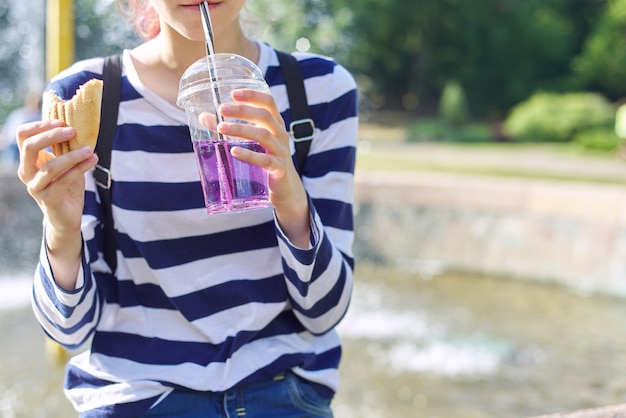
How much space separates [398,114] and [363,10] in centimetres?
571

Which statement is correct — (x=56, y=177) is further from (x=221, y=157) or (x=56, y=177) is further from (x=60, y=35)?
(x=60, y=35)

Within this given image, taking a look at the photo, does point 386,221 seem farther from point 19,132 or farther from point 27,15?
point 27,15

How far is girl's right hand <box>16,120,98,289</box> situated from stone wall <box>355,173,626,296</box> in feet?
15.9

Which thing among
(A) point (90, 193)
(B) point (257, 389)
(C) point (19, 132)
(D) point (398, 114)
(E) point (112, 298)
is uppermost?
(C) point (19, 132)

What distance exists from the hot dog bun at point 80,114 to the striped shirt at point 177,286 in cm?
18

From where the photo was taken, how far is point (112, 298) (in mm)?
1354

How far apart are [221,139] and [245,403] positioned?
45 centimetres

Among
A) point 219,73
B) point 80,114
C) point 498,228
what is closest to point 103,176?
point 80,114

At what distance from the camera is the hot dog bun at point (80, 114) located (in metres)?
1.11

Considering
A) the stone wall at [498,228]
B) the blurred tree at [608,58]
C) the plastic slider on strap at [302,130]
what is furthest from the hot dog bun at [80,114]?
the blurred tree at [608,58]

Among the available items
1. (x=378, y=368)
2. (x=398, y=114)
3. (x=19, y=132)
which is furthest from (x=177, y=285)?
(x=398, y=114)

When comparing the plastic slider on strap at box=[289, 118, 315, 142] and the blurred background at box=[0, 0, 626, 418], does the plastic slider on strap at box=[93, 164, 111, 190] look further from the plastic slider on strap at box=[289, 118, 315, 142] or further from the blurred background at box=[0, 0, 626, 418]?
the blurred background at box=[0, 0, 626, 418]

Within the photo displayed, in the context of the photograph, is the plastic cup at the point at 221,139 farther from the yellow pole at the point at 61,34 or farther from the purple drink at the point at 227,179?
the yellow pole at the point at 61,34

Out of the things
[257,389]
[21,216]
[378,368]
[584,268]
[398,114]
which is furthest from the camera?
[398,114]
